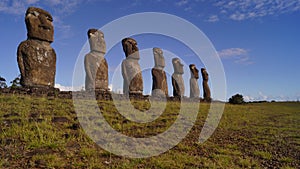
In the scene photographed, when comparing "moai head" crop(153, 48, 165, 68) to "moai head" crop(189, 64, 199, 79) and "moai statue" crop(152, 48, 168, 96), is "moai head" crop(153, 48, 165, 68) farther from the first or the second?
"moai head" crop(189, 64, 199, 79)

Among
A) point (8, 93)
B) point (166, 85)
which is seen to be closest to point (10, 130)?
point (8, 93)

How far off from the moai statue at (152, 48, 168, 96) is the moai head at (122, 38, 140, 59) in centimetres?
A: 264

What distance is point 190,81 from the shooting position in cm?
2739

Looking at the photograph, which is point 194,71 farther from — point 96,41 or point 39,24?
point 39,24

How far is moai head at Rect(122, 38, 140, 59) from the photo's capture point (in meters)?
19.6

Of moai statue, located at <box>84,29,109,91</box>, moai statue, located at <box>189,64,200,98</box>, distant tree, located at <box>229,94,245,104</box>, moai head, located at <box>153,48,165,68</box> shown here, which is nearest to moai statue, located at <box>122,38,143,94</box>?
moai statue, located at <box>84,29,109,91</box>

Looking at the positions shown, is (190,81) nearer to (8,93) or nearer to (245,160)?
(8,93)

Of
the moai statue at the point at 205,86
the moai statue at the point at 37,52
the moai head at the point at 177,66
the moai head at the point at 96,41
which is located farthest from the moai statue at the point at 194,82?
the moai statue at the point at 37,52

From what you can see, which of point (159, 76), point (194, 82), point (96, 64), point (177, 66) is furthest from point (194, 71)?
point (96, 64)

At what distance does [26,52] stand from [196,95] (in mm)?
17920

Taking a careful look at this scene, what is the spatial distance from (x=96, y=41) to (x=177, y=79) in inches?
401

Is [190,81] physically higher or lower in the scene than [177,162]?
higher

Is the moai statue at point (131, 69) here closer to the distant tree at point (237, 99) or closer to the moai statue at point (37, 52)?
the moai statue at point (37, 52)

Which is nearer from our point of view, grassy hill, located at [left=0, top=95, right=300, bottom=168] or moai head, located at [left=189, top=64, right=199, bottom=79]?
grassy hill, located at [left=0, top=95, right=300, bottom=168]
